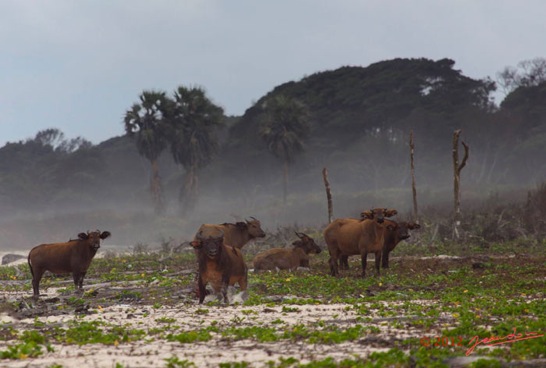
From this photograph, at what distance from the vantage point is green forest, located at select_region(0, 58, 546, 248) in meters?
67.8

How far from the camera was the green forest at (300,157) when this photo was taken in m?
67.8

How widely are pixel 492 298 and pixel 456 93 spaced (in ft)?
219

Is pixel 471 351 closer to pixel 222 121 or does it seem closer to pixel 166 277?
pixel 166 277

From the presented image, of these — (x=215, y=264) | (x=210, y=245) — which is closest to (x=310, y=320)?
(x=210, y=245)

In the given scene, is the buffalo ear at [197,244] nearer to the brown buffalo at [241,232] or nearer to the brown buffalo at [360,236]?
the brown buffalo at [360,236]

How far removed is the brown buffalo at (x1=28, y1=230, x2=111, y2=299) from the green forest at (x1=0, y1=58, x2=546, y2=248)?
138 feet

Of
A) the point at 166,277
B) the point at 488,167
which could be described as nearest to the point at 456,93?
the point at 488,167

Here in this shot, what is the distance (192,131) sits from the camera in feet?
226

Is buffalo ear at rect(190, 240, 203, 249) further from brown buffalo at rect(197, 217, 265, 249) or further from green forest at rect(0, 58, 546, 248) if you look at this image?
green forest at rect(0, 58, 546, 248)

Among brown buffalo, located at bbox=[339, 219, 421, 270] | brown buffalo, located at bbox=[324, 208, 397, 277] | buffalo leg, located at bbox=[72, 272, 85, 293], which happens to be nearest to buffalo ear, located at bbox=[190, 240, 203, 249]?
buffalo leg, located at bbox=[72, 272, 85, 293]

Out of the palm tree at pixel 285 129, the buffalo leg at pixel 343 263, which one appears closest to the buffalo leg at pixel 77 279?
the buffalo leg at pixel 343 263

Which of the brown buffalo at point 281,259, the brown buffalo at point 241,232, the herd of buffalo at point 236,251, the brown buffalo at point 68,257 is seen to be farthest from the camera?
the brown buffalo at point 241,232

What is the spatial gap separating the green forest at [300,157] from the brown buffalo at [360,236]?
38.2 meters

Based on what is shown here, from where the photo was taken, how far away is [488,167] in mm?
79688
